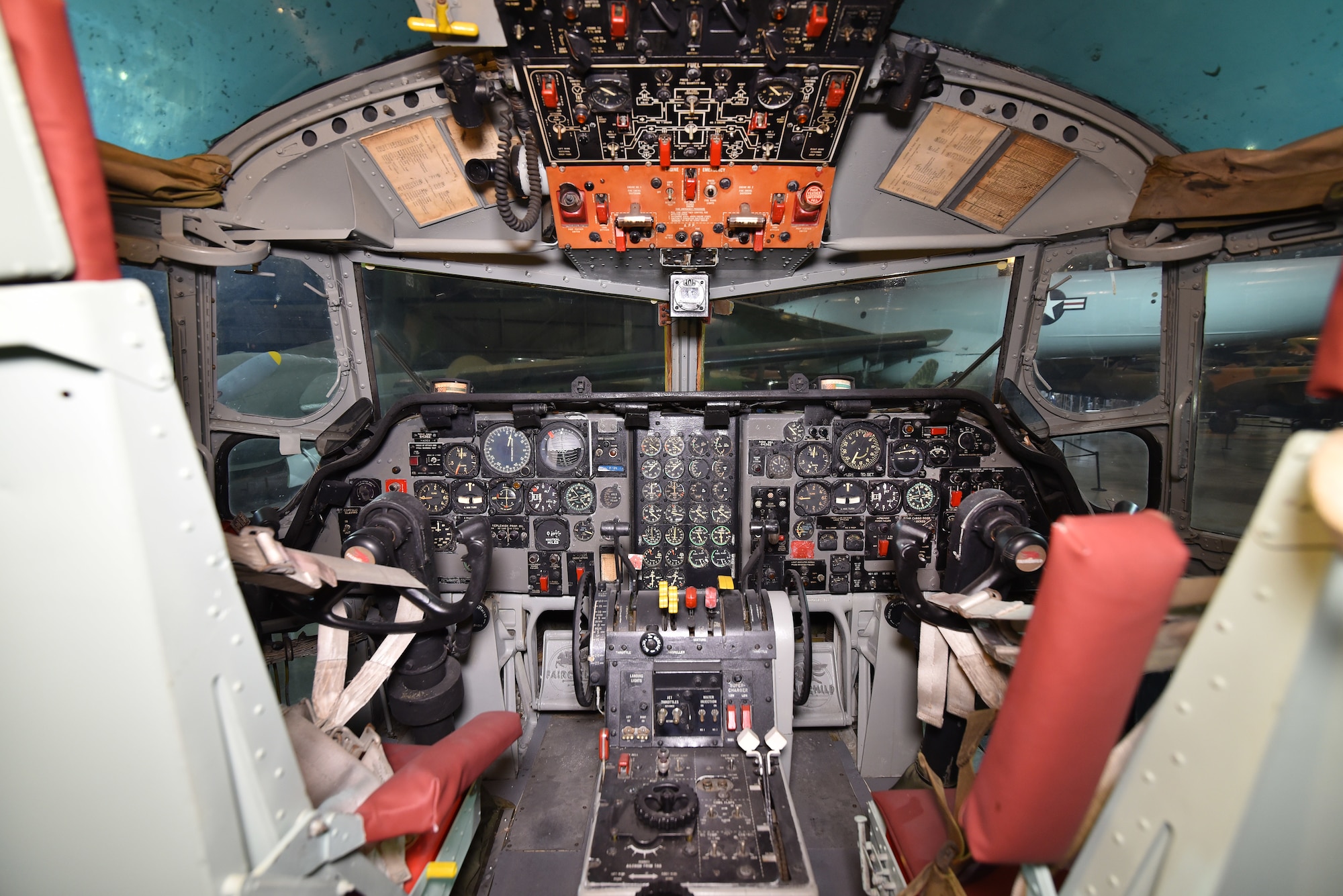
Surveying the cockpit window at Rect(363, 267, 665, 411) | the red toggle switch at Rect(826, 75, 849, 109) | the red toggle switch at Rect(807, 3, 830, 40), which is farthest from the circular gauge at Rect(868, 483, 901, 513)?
the red toggle switch at Rect(807, 3, 830, 40)

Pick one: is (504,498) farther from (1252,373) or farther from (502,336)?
(1252,373)

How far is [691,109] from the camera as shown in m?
2.12

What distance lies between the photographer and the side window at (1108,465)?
2783 mm

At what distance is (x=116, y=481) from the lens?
0.74 m

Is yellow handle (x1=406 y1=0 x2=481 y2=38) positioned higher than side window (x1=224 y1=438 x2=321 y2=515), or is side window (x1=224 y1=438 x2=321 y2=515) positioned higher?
yellow handle (x1=406 y1=0 x2=481 y2=38)

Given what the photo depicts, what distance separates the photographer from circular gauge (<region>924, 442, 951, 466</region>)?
283cm

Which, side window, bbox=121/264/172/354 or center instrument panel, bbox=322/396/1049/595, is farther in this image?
center instrument panel, bbox=322/396/1049/595

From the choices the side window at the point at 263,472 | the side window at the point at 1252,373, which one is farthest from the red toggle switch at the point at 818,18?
the side window at the point at 263,472

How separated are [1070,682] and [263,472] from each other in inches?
157

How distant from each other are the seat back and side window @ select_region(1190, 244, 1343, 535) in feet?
7.50

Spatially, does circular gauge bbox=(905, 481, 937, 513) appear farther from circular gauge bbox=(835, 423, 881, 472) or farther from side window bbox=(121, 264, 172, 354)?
side window bbox=(121, 264, 172, 354)

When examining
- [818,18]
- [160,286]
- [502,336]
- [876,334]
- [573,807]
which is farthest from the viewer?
[502,336]

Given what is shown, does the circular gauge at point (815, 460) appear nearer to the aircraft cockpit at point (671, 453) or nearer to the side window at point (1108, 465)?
the aircraft cockpit at point (671, 453)

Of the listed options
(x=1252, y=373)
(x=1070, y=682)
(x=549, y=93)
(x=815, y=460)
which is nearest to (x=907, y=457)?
(x=815, y=460)
